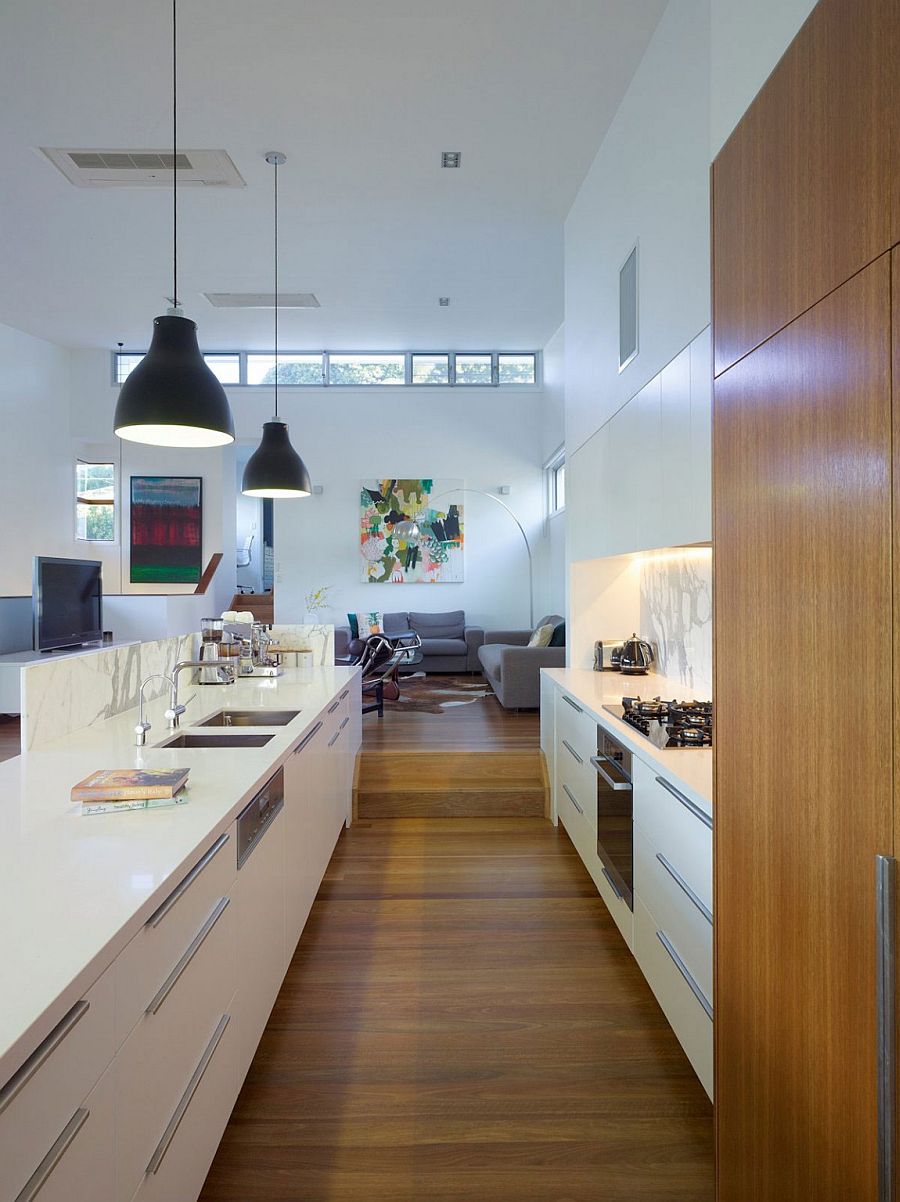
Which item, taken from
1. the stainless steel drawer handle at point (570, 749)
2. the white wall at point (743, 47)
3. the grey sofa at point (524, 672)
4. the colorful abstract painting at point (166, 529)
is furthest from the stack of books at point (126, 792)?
the colorful abstract painting at point (166, 529)

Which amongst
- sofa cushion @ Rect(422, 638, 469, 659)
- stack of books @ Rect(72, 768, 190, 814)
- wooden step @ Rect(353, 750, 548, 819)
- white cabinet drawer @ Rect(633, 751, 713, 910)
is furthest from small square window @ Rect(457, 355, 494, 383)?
stack of books @ Rect(72, 768, 190, 814)

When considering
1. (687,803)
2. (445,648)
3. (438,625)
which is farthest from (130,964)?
(438,625)

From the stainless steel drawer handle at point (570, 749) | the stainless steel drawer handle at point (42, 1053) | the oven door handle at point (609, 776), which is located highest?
the stainless steel drawer handle at point (42, 1053)

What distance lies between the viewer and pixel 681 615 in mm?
3480

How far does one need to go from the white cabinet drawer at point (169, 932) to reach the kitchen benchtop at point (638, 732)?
1.06 meters

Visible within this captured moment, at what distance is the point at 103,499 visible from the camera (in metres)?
9.17

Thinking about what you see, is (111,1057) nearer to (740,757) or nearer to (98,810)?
(98,810)

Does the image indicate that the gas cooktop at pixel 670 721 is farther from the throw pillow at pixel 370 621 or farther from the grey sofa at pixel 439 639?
the throw pillow at pixel 370 621

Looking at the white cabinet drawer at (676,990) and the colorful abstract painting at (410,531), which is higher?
the colorful abstract painting at (410,531)

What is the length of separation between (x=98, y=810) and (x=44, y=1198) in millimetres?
832

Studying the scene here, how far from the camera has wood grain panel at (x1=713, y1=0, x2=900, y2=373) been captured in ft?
2.92

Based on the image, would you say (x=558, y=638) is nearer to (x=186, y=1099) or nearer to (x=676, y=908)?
(x=676, y=908)

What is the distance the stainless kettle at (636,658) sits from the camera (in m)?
3.91

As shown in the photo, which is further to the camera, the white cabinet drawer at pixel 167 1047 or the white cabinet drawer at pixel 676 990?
the white cabinet drawer at pixel 676 990
